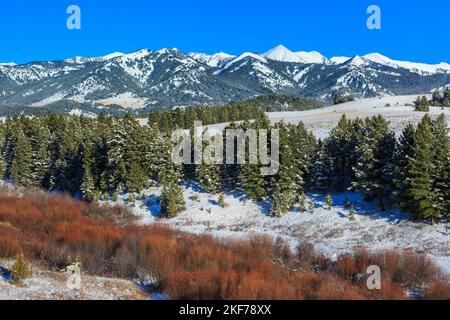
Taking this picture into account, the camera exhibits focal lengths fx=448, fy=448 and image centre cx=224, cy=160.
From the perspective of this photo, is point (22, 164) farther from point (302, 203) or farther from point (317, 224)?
point (317, 224)

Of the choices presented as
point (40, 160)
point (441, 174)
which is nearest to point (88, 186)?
point (40, 160)

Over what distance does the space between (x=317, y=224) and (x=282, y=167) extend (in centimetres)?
767

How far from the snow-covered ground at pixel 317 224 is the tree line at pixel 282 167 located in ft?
3.87

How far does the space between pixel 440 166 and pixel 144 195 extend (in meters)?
30.7

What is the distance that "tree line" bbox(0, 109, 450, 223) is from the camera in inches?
1414

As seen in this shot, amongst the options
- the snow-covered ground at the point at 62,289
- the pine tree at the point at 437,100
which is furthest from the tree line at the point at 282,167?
the pine tree at the point at 437,100

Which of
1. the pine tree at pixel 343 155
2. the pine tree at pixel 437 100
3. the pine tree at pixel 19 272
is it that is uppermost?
the pine tree at pixel 437 100

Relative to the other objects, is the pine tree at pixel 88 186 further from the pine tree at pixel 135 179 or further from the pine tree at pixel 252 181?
the pine tree at pixel 252 181

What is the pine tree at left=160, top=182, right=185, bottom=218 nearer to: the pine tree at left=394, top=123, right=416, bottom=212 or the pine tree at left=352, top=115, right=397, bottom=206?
the pine tree at left=352, top=115, right=397, bottom=206

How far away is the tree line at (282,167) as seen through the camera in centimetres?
3591

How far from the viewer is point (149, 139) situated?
180 feet

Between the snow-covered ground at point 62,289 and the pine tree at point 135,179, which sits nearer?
the snow-covered ground at point 62,289

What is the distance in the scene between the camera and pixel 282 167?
44938 mm
